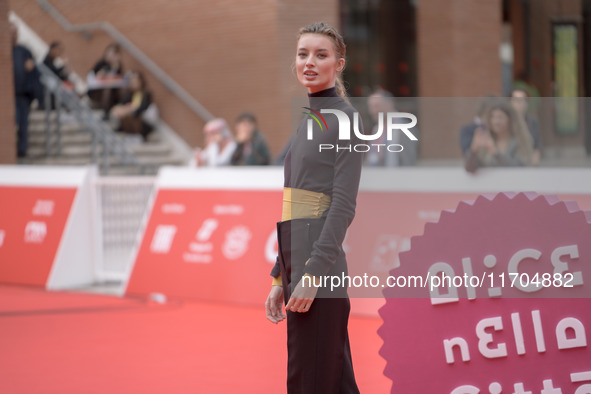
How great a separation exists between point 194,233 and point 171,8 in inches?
366

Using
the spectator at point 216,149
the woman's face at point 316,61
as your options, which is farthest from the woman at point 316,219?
the spectator at point 216,149

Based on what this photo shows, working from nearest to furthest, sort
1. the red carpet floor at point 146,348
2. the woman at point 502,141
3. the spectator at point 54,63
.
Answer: the red carpet floor at point 146,348 < the woman at point 502,141 < the spectator at point 54,63

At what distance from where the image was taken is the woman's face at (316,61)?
332 cm

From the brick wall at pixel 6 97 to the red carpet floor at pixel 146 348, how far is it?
470 centimetres

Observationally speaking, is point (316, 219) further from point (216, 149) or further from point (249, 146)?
point (216, 149)

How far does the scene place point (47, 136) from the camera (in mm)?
14891

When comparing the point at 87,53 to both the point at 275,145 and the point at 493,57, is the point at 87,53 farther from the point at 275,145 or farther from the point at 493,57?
the point at 493,57

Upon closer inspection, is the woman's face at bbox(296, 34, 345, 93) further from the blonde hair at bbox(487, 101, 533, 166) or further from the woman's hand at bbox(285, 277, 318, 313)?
the blonde hair at bbox(487, 101, 533, 166)

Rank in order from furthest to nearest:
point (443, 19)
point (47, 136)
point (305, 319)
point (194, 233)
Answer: point (443, 19) → point (47, 136) → point (194, 233) → point (305, 319)

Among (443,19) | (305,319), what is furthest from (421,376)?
(443,19)

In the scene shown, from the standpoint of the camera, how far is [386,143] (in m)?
3.69

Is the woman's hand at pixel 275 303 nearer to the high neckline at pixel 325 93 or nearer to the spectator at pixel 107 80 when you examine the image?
the high neckline at pixel 325 93

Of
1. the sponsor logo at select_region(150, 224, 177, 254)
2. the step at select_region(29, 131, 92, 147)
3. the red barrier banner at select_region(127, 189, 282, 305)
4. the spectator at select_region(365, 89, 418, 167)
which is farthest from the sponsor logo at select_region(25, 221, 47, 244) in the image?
the step at select_region(29, 131, 92, 147)

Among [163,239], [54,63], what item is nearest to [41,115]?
[54,63]
